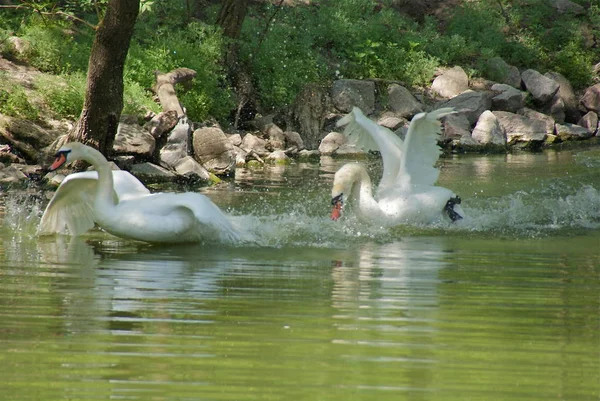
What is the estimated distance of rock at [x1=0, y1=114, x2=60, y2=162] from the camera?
14250 mm

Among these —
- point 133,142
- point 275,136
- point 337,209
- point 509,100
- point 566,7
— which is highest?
point 566,7

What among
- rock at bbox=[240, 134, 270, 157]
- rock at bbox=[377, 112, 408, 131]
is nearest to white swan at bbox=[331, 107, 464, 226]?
rock at bbox=[240, 134, 270, 157]

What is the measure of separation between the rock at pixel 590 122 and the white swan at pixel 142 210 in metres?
15.4

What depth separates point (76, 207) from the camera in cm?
966

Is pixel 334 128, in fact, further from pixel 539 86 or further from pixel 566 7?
pixel 566 7

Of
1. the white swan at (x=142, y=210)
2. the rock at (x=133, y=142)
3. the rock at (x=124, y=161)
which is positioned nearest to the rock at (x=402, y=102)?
the rock at (x=133, y=142)

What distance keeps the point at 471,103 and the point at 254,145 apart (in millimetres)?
5630

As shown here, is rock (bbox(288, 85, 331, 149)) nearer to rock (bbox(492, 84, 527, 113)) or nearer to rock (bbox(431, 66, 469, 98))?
rock (bbox(431, 66, 469, 98))

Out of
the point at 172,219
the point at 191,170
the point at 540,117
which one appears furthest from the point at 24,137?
the point at 540,117

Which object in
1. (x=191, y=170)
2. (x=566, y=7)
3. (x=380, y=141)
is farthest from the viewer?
(x=566, y=7)

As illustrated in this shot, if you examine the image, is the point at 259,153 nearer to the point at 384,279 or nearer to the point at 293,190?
the point at 293,190

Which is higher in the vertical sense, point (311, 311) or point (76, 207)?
point (76, 207)

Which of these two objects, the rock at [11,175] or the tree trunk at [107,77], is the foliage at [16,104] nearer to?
the rock at [11,175]

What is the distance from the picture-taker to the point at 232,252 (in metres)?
8.56
